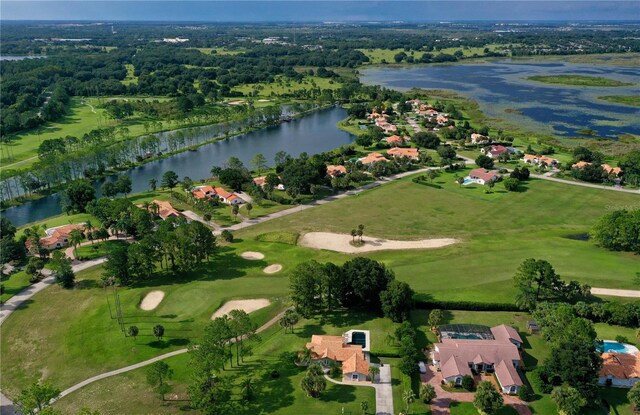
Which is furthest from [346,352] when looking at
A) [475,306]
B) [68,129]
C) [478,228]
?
[68,129]

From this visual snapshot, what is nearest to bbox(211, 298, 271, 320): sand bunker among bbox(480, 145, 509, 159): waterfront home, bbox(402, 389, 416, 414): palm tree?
bbox(402, 389, 416, 414): palm tree

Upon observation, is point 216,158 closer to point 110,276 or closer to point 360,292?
point 110,276

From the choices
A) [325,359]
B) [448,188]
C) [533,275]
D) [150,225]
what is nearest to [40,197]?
[150,225]

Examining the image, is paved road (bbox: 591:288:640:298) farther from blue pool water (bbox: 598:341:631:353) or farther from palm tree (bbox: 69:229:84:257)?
palm tree (bbox: 69:229:84:257)

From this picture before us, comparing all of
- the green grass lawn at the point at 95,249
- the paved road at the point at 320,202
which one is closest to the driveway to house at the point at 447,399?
the paved road at the point at 320,202

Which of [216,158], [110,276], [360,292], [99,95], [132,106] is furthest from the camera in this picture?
[99,95]

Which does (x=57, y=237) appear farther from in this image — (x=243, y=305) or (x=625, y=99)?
(x=625, y=99)

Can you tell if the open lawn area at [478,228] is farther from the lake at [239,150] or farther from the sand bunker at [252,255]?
the lake at [239,150]
